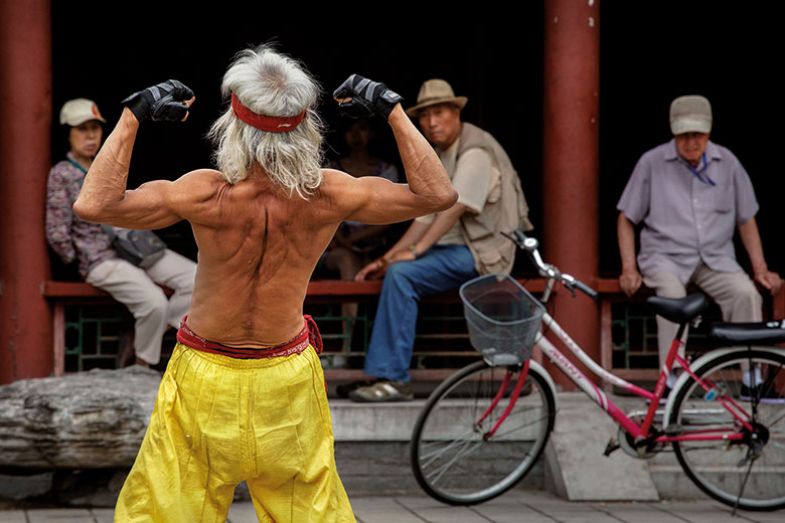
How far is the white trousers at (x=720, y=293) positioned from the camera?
7.84 m

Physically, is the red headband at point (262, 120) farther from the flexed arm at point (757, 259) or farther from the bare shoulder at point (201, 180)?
the flexed arm at point (757, 259)

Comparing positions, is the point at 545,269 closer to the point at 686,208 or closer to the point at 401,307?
the point at 401,307

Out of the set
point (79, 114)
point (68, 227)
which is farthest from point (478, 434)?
point (79, 114)

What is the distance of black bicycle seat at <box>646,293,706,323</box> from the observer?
6.89 metres

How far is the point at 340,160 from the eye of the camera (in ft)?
31.2

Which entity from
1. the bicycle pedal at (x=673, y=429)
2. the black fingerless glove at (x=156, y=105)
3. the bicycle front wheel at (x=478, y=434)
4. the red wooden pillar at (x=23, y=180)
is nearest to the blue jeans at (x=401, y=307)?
the bicycle front wheel at (x=478, y=434)

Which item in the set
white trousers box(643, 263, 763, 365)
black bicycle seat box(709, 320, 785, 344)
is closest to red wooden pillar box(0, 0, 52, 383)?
white trousers box(643, 263, 763, 365)

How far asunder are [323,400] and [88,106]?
13.0 feet

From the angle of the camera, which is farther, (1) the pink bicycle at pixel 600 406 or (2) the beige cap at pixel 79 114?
(2) the beige cap at pixel 79 114

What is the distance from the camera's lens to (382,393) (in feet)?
25.6

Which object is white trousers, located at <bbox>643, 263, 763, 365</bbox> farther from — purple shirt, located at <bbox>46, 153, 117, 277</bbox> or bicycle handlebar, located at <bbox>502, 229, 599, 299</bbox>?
purple shirt, located at <bbox>46, 153, 117, 277</bbox>

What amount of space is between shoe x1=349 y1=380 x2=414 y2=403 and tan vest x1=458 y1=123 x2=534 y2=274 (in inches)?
29.8

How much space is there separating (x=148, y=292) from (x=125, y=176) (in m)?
3.74

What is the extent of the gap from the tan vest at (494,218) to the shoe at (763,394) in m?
1.38
